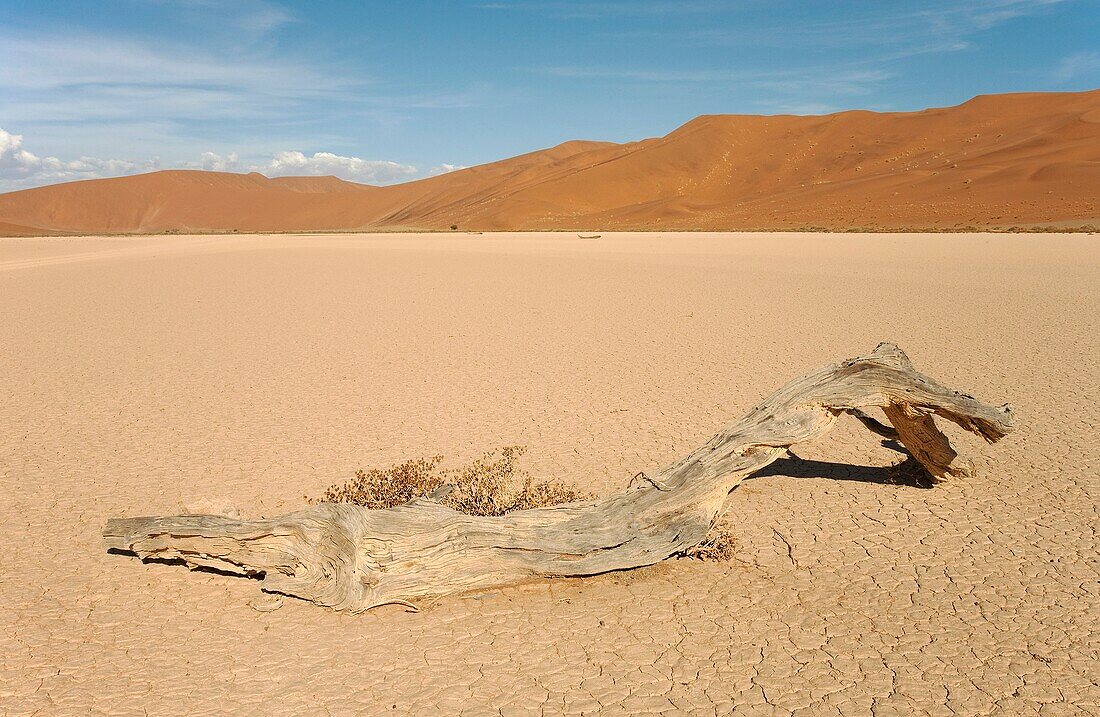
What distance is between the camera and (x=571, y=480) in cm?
578

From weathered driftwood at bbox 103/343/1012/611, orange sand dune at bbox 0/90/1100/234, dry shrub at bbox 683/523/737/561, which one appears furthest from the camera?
orange sand dune at bbox 0/90/1100/234

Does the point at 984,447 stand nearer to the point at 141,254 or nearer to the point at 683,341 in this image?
the point at 683,341

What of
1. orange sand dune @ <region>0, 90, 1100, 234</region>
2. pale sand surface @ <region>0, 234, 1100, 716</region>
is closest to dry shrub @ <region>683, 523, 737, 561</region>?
pale sand surface @ <region>0, 234, 1100, 716</region>

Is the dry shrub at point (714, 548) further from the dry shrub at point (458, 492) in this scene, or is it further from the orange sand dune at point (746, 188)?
the orange sand dune at point (746, 188)

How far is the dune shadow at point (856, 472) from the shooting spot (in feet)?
18.8

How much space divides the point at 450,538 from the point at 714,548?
156cm

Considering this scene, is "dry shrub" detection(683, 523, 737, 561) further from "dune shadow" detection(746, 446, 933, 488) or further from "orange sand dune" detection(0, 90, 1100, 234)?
"orange sand dune" detection(0, 90, 1100, 234)

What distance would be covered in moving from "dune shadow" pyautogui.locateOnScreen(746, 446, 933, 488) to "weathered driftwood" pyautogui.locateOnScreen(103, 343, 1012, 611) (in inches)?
52.6

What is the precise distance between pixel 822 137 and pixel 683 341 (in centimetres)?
7685

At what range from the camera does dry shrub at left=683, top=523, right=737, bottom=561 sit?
4510 mm

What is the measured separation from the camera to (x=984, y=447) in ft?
21.1

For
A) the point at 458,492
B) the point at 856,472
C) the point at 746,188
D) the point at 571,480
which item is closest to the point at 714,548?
the point at 571,480

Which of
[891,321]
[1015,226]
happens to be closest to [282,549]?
[891,321]

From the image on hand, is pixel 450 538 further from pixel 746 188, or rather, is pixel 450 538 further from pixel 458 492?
pixel 746 188
